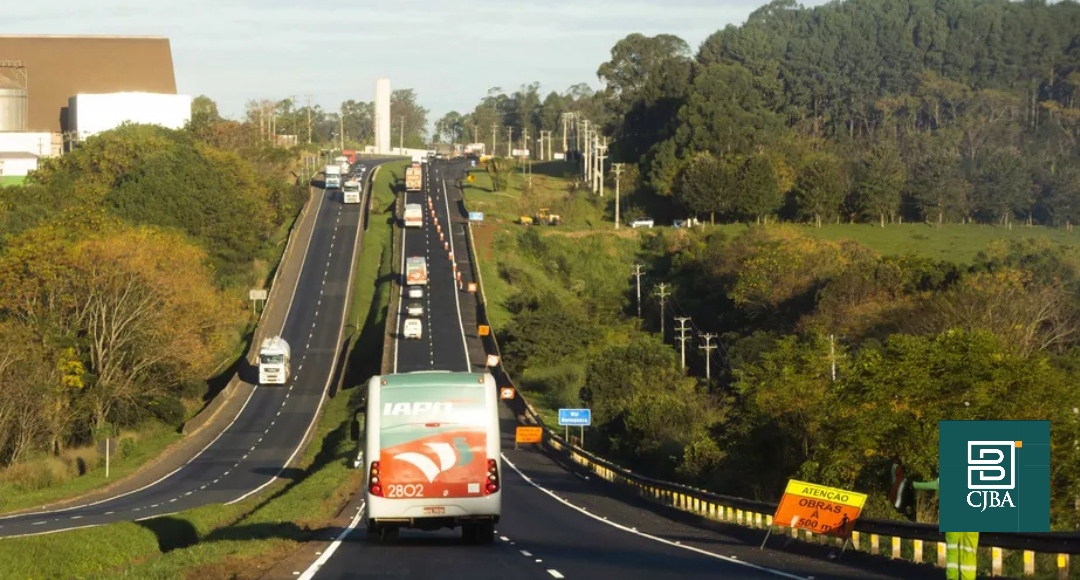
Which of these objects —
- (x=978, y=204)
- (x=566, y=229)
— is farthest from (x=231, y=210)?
(x=978, y=204)

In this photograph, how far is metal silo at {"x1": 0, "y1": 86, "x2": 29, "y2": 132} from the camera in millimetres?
172125

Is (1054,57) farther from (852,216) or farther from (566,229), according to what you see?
(566,229)

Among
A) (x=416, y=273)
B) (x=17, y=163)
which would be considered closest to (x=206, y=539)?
(x=416, y=273)

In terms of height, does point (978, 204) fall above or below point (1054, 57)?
below

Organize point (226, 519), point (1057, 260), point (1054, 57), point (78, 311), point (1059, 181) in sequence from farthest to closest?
1. point (1054, 57)
2. point (1059, 181)
3. point (1057, 260)
4. point (78, 311)
5. point (226, 519)

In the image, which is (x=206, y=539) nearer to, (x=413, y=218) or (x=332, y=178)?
(x=413, y=218)

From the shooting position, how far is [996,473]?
11695mm

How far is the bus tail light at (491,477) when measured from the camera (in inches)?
972

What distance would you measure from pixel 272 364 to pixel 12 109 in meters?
101

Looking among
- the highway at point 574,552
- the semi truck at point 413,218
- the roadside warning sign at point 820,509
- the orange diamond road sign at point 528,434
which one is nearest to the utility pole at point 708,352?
the orange diamond road sign at point 528,434

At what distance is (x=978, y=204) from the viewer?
484 feet

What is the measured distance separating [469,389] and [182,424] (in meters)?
60.5

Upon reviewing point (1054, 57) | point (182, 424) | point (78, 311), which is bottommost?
point (182, 424)

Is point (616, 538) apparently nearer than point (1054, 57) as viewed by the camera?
Yes
